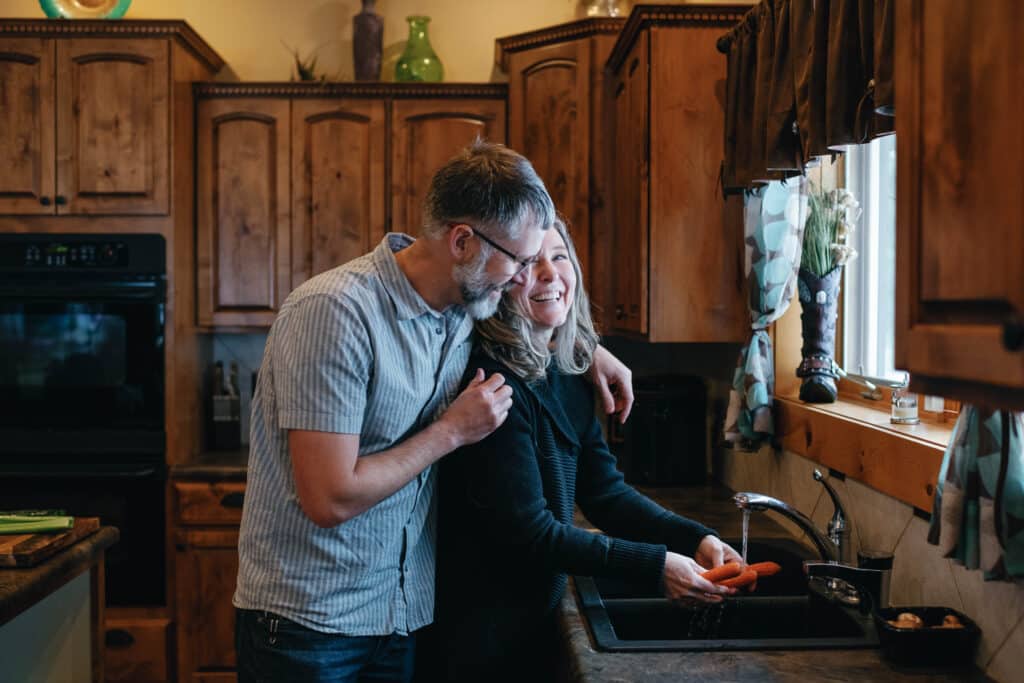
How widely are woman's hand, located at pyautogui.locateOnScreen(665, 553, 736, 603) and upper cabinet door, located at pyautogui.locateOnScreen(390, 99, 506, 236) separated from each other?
216cm

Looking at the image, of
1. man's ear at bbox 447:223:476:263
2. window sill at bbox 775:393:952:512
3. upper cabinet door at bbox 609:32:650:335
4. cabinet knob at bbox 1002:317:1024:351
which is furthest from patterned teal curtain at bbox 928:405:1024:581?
upper cabinet door at bbox 609:32:650:335

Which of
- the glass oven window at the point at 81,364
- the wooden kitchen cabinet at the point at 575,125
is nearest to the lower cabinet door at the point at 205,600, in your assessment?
the glass oven window at the point at 81,364

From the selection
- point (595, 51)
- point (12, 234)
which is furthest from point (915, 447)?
point (12, 234)

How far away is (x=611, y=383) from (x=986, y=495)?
77cm

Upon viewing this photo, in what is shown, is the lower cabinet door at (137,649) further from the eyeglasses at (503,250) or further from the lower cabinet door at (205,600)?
the eyeglasses at (503,250)

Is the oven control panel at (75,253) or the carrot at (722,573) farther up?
the oven control panel at (75,253)

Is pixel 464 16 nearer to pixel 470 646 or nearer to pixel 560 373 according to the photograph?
pixel 560 373

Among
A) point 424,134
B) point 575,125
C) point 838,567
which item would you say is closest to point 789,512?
point 838,567

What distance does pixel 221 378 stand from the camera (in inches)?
141

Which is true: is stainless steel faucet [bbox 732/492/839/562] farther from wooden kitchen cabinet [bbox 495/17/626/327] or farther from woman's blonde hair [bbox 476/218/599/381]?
wooden kitchen cabinet [bbox 495/17/626/327]

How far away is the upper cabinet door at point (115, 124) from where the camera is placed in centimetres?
322

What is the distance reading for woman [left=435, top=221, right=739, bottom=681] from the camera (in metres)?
1.51

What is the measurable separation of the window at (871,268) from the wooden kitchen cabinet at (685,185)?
0.28 meters

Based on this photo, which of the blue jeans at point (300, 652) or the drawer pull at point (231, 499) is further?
the drawer pull at point (231, 499)
